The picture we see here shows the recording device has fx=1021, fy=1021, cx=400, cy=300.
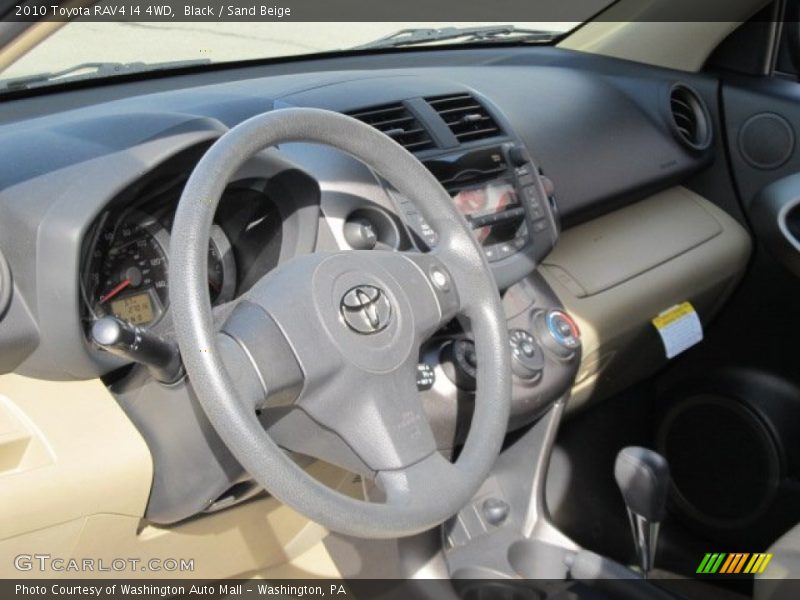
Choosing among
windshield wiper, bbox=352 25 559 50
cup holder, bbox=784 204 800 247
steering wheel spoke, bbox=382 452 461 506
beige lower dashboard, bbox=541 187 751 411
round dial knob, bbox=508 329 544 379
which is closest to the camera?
steering wheel spoke, bbox=382 452 461 506

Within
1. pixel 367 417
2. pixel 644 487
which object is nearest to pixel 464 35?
pixel 644 487

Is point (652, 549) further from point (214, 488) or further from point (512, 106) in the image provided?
point (512, 106)

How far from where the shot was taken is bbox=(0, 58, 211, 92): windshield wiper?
1.73 meters

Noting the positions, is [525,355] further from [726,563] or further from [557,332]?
[726,563]

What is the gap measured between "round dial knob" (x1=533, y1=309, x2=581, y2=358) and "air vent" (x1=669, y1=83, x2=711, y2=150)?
2.61ft

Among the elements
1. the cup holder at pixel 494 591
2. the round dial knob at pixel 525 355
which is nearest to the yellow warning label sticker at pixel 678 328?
the round dial knob at pixel 525 355

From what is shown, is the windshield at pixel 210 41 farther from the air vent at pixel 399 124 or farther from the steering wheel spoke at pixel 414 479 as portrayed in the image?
the steering wheel spoke at pixel 414 479

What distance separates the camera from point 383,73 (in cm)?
215

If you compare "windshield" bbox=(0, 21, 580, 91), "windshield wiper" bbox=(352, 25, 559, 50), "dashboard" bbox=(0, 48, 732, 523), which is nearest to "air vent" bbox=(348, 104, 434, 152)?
"dashboard" bbox=(0, 48, 732, 523)

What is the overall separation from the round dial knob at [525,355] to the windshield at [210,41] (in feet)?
2.70

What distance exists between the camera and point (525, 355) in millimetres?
1850

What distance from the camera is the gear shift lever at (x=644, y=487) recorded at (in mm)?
1772

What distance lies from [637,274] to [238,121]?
3.39 ft

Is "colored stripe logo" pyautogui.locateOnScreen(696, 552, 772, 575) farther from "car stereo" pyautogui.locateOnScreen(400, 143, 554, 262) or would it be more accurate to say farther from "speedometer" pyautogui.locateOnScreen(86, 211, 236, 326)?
"speedometer" pyautogui.locateOnScreen(86, 211, 236, 326)
